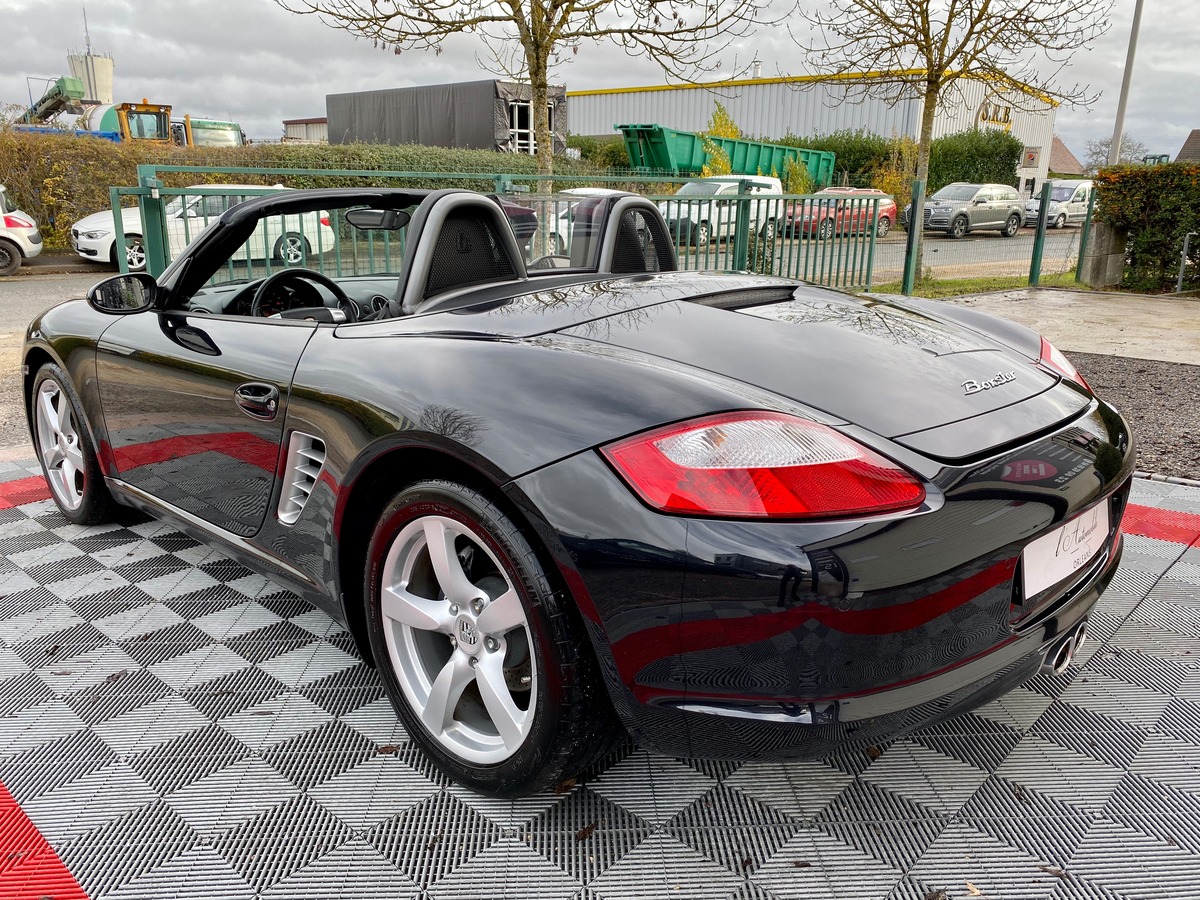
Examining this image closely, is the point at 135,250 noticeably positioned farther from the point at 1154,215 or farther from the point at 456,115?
the point at 456,115

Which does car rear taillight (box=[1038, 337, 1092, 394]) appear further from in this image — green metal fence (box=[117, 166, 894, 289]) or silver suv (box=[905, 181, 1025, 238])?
silver suv (box=[905, 181, 1025, 238])

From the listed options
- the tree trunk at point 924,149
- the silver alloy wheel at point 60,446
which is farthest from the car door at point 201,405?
the tree trunk at point 924,149

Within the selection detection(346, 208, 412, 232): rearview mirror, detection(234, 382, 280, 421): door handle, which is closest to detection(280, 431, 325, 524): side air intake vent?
detection(234, 382, 280, 421): door handle

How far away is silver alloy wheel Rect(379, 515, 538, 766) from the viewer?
6.14ft

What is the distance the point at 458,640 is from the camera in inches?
77.5

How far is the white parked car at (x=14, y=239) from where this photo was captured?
15461mm

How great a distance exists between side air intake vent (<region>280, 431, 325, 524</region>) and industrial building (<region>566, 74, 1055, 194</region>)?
132 feet

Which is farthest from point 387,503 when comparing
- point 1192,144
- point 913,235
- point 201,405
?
point 1192,144

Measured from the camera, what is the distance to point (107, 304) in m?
3.10

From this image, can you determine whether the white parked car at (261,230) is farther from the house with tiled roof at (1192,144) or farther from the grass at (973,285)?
the house with tiled roof at (1192,144)

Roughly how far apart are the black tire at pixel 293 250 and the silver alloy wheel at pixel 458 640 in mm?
3962

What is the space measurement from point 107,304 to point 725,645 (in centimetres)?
259

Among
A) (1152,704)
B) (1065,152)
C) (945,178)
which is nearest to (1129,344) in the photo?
(1152,704)

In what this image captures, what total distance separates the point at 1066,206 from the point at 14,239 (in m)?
28.1
